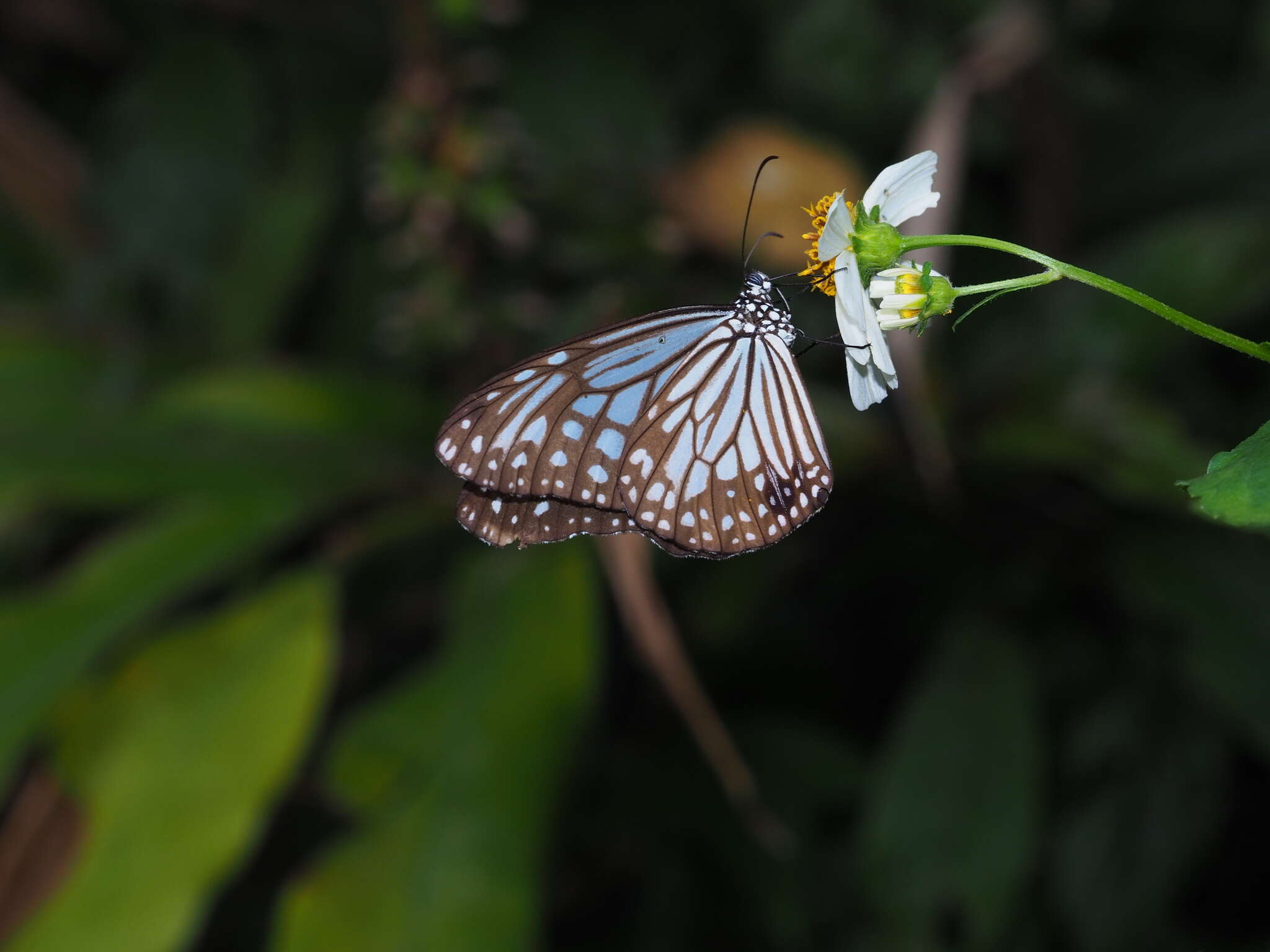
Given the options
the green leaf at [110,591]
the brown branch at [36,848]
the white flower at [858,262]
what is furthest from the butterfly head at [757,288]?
the brown branch at [36,848]

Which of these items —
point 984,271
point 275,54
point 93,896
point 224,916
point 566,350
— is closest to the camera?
point 566,350

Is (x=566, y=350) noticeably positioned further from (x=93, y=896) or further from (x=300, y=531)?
(x=300, y=531)

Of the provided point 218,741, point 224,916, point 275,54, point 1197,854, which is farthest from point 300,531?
point 1197,854

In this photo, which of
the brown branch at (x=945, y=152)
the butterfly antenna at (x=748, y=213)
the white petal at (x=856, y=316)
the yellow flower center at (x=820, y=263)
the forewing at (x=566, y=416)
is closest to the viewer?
the white petal at (x=856, y=316)

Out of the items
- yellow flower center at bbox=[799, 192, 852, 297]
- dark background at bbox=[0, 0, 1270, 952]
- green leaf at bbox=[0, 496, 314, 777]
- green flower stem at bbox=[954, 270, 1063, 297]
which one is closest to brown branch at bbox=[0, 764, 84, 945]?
dark background at bbox=[0, 0, 1270, 952]

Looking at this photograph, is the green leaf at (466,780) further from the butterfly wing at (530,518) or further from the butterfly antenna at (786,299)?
the butterfly antenna at (786,299)

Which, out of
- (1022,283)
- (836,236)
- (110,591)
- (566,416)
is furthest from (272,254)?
(1022,283)
